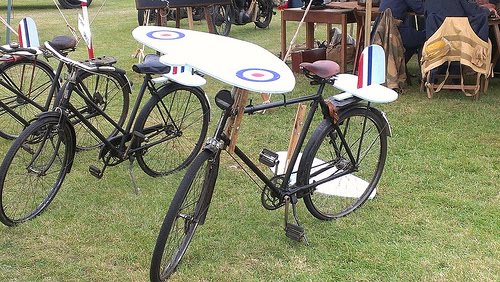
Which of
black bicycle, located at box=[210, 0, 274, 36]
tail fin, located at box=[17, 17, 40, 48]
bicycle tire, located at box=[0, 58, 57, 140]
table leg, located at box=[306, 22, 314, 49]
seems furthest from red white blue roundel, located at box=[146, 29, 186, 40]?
black bicycle, located at box=[210, 0, 274, 36]

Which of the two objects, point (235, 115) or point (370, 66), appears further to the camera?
point (370, 66)

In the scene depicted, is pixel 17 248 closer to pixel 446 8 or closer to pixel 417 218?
pixel 417 218

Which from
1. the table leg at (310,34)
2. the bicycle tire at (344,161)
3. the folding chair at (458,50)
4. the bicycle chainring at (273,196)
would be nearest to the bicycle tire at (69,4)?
the table leg at (310,34)

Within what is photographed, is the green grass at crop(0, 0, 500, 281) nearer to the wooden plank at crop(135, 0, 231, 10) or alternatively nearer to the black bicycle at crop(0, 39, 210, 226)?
the black bicycle at crop(0, 39, 210, 226)

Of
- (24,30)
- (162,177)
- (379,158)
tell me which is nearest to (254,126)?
(162,177)

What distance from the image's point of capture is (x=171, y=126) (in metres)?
3.81

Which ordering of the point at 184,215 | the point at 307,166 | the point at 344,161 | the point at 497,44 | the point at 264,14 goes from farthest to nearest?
the point at 264,14 < the point at 497,44 < the point at 344,161 < the point at 307,166 < the point at 184,215

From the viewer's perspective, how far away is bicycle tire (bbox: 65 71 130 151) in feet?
12.5

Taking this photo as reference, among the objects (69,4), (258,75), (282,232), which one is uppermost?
(258,75)

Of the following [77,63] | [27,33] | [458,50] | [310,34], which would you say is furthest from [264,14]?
[77,63]

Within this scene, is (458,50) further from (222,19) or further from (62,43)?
(222,19)

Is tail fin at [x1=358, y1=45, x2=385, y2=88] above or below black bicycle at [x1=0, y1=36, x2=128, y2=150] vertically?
above

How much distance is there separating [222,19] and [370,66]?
8133 millimetres

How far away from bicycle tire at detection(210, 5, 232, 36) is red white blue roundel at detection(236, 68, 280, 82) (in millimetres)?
Answer: 7861
